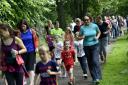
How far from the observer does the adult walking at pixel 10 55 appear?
29.9 ft

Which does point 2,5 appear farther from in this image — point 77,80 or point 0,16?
point 77,80

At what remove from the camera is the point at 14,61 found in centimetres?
924

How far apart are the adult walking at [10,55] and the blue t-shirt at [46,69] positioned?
0.80 m

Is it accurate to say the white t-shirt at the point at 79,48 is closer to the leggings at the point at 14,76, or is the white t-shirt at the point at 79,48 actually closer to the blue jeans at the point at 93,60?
the blue jeans at the point at 93,60

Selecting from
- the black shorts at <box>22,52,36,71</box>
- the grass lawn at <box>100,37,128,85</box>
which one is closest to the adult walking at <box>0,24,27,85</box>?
the black shorts at <box>22,52,36,71</box>

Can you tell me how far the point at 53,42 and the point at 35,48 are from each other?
3095 mm

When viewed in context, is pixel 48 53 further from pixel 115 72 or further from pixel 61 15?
pixel 61 15

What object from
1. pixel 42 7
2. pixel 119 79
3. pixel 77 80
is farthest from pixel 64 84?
pixel 42 7

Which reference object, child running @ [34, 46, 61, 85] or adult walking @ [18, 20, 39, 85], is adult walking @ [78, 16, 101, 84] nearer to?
adult walking @ [18, 20, 39, 85]

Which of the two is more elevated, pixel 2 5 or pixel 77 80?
pixel 2 5

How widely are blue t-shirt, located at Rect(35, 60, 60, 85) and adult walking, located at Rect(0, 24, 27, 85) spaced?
2.62 ft

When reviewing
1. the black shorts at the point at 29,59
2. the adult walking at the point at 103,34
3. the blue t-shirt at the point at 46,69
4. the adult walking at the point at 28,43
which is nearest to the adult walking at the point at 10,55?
the blue t-shirt at the point at 46,69

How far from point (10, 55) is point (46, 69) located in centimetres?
112

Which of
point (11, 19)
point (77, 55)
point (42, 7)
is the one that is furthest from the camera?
point (42, 7)
